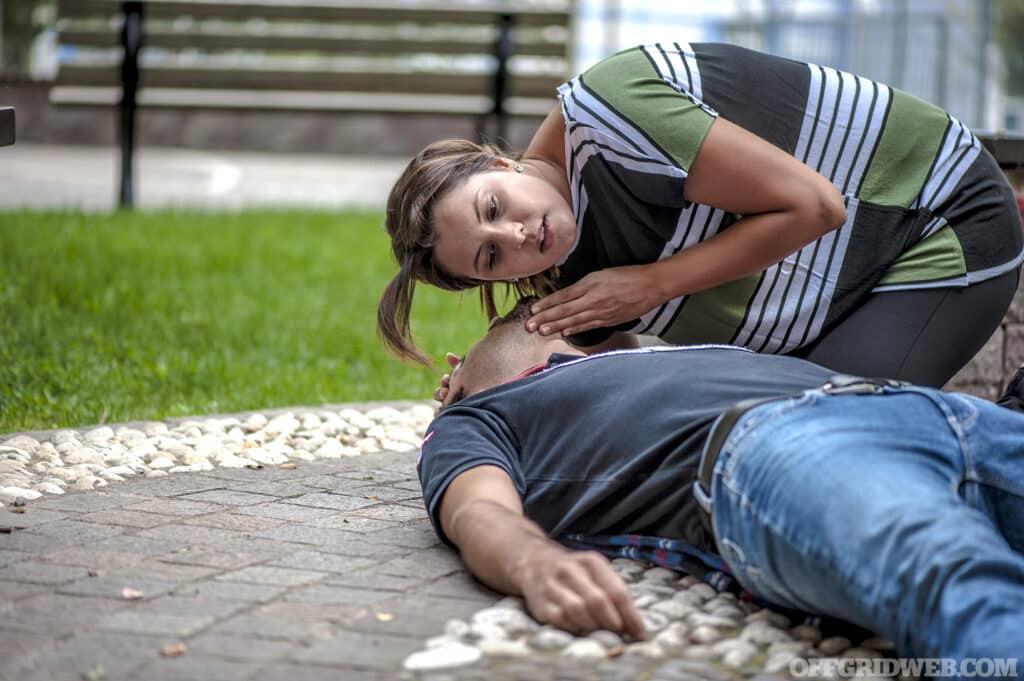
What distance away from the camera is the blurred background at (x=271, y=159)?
502 centimetres

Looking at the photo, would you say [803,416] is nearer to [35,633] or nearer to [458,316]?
[35,633]

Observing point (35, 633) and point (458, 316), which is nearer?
point (35, 633)

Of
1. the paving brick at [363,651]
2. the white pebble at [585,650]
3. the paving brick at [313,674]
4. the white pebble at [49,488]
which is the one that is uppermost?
the white pebble at [585,650]

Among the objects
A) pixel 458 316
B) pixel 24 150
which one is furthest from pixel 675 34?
pixel 458 316

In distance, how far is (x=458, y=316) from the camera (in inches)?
250

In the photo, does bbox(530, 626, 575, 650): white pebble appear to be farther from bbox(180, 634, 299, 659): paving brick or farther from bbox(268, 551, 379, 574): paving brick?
bbox(268, 551, 379, 574): paving brick

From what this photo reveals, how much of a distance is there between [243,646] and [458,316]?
14.1 ft

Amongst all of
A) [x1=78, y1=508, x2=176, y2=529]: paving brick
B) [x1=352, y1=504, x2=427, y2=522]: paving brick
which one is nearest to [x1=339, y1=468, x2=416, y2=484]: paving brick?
[x1=352, y1=504, x2=427, y2=522]: paving brick

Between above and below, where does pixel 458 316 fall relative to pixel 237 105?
below

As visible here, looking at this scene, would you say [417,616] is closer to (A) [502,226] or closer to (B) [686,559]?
(B) [686,559]

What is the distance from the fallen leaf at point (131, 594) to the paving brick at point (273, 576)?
16cm

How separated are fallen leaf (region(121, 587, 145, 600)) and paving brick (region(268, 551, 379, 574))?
29 centimetres

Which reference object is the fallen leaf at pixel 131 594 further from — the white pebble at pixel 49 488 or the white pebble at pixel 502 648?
the white pebble at pixel 49 488

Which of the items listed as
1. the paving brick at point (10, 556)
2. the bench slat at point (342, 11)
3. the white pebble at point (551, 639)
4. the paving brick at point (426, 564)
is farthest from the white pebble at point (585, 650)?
the bench slat at point (342, 11)
